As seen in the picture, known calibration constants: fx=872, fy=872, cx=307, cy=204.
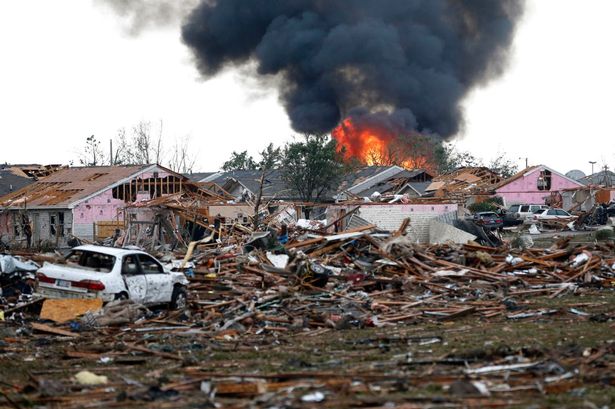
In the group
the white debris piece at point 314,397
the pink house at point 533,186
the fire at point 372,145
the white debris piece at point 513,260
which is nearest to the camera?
the white debris piece at point 314,397

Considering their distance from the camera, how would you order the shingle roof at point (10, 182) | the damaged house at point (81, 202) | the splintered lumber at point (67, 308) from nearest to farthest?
the splintered lumber at point (67, 308), the damaged house at point (81, 202), the shingle roof at point (10, 182)

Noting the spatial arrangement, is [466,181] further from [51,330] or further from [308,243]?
[51,330]

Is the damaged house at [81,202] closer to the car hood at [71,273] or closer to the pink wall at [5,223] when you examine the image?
the pink wall at [5,223]

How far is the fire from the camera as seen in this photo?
83625 mm

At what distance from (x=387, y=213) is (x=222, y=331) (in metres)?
31.0

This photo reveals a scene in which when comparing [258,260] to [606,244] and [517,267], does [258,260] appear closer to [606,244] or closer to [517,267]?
[517,267]

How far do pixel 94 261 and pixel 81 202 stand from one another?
35341 mm

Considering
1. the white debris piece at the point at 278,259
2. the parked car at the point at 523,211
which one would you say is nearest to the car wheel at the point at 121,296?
the white debris piece at the point at 278,259

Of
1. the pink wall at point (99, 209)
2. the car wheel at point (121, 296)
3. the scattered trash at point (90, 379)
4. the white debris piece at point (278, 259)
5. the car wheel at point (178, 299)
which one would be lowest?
the scattered trash at point (90, 379)

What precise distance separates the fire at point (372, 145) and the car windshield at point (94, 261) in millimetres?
63172

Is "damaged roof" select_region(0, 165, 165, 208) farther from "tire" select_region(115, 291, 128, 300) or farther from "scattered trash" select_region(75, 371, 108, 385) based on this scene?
"scattered trash" select_region(75, 371, 108, 385)

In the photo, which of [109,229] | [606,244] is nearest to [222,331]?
[606,244]

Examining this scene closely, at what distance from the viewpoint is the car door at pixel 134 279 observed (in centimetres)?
1708

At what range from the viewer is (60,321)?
16.0m
